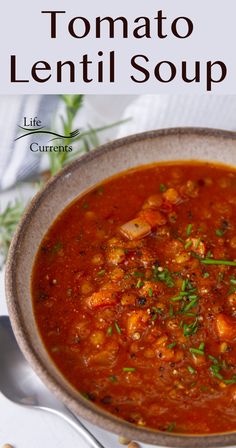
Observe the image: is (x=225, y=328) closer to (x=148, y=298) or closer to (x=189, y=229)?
(x=148, y=298)

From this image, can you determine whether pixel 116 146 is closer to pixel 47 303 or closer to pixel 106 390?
pixel 47 303

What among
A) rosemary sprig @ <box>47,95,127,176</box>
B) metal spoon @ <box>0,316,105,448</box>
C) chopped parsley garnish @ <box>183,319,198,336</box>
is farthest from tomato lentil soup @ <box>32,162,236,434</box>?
rosemary sprig @ <box>47,95,127,176</box>

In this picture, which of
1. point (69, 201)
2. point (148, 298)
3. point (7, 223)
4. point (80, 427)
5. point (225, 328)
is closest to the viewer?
point (225, 328)

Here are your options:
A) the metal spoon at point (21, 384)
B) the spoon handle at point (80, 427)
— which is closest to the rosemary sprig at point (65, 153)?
the metal spoon at point (21, 384)

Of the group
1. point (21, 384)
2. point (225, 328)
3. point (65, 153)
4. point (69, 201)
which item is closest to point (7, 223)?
point (65, 153)

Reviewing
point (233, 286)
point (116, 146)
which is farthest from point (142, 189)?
point (233, 286)

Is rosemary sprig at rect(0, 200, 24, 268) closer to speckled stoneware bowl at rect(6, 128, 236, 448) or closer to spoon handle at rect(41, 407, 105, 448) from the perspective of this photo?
speckled stoneware bowl at rect(6, 128, 236, 448)
